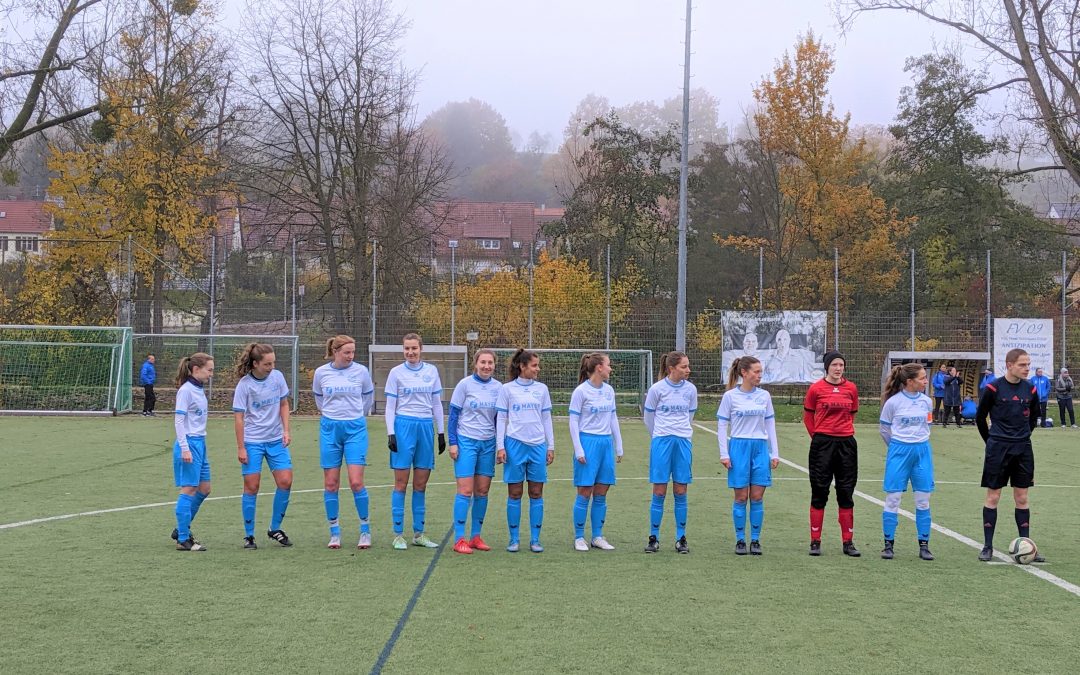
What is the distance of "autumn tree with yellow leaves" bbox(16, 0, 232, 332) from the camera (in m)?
29.8

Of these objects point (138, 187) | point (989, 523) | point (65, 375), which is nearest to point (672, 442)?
point (989, 523)

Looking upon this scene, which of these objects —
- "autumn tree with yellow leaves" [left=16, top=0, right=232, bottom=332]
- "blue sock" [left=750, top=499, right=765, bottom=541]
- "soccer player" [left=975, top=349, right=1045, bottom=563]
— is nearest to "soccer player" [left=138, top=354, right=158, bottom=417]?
"autumn tree with yellow leaves" [left=16, top=0, right=232, bottom=332]

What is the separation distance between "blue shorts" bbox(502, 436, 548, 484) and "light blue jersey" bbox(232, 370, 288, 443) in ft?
6.65

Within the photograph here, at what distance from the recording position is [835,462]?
8.45 meters

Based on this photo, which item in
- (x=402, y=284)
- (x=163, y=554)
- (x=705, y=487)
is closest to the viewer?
(x=163, y=554)

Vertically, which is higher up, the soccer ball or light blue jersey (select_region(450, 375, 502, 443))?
light blue jersey (select_region(450, 375, 502, 443))

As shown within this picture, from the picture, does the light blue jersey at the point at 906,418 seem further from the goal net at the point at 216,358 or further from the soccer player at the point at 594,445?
the goal net at the point at 216,358

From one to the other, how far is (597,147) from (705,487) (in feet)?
91.3

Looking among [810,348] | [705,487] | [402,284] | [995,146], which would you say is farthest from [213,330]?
[995,146]

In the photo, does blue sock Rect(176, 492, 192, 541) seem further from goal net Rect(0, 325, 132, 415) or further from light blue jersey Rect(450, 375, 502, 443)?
goal net Rect(0, 325, 132, 415)

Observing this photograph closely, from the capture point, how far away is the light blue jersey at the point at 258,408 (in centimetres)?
845

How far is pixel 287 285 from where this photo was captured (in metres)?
27.7

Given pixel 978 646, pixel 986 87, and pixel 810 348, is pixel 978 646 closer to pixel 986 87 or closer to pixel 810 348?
pixel 810 348

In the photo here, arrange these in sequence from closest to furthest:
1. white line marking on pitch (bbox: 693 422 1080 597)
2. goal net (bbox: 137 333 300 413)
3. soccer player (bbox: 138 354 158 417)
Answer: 1. white line marking on pitch (bbox: 693 422 1080 597)
2. soccer player (bbox: 138 354 158 417)
3. goal net (bbox: 137 333 300 413)
